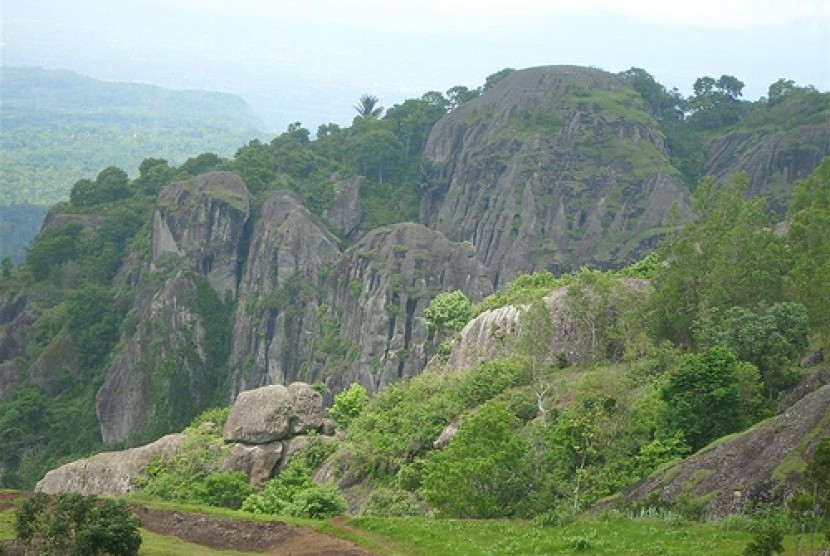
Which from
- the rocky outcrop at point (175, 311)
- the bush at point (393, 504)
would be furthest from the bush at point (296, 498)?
the rocky outcrop at point (175, 311)

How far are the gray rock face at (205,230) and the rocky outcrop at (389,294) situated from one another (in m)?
14.5

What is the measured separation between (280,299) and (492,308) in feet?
139

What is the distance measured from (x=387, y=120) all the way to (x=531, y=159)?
28122 mm

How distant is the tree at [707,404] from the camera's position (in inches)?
1383

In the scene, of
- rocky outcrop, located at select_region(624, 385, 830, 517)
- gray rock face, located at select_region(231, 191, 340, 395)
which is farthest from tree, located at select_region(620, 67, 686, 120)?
rocky outcrop, located at select_region(624, 385, 830, 517)

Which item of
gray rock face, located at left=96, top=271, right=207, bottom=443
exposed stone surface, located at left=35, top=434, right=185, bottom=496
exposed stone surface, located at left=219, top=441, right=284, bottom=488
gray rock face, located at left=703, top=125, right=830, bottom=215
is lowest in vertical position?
gray rock face, located at left=96, top=271, right=207, bottom=443

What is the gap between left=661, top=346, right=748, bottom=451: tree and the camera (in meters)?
35.1

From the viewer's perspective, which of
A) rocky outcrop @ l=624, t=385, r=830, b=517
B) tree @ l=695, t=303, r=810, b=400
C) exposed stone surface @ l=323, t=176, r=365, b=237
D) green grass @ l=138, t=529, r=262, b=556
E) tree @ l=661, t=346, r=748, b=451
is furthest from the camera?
exposed stone surface @ l=323, t=176, r=365, b=237

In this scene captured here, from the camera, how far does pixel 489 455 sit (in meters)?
33.6

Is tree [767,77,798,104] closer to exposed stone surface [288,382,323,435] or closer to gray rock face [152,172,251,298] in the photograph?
gray rock face [152,172,251,298]

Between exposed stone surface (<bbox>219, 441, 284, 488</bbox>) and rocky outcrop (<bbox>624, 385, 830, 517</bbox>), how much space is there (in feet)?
53.7

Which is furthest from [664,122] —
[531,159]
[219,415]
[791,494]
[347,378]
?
[791,494]

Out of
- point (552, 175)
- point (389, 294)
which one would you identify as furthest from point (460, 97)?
point (389, 294)

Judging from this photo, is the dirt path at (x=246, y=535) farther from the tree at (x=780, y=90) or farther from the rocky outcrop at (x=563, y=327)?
the tree at (x=780, y=90)
